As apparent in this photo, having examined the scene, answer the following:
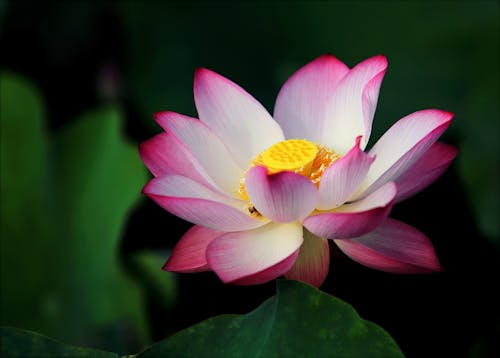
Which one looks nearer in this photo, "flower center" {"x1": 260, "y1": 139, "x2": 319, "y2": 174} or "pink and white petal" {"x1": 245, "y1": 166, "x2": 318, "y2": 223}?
"pink and white petal" {"x1": 245, "y1": 166, "x2": 318, "y2": 223}

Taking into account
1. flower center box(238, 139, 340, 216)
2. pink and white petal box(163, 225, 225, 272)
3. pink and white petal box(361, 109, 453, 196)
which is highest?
pink and white petal box(361, 109, 453, 196)

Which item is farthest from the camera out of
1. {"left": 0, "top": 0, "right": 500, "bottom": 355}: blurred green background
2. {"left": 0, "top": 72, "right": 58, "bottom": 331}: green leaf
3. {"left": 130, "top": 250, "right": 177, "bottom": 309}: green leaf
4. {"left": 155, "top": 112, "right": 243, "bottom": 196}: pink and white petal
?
{"left": 130, "top": 250, "right": 177, "bottom": 309}: green leaf

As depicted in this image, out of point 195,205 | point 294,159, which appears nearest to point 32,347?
point 195,205

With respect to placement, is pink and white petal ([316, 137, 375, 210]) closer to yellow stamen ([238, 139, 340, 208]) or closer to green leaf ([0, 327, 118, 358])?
yellow stamen ([238, 139, 340, 208])

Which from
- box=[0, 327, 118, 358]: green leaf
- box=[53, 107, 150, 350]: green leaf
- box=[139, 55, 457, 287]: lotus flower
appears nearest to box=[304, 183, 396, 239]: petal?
box=[139, 55, 457, 287]: lotus flower

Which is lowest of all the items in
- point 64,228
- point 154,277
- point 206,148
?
point 154,277

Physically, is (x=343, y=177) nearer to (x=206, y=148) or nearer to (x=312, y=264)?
(x=312, y=264)

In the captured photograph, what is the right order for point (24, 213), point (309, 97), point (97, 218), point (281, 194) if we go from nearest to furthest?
point (281, 194), point (309, 97), point (24, 213), point (97, 218)

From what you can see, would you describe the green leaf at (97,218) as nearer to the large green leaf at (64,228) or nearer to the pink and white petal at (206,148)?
Result: the large green leaf at (64,228)
